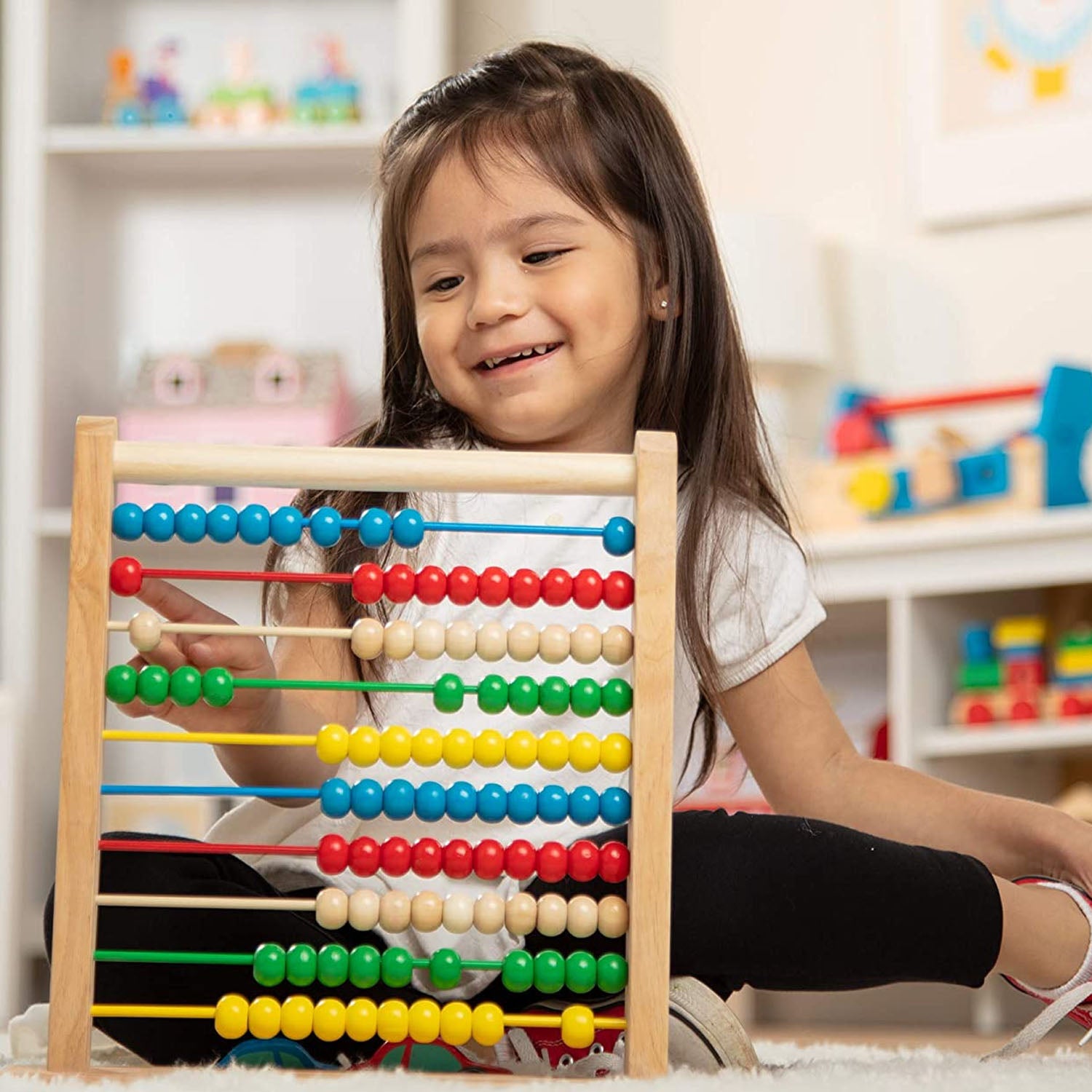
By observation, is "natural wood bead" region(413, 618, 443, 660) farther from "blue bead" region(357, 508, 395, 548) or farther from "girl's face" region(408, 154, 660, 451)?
"girl's face" region(408, 154, 660, 451)

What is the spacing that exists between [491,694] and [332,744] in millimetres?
82

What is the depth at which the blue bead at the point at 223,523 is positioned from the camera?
816mm

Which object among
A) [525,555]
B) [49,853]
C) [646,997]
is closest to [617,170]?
[525,555]

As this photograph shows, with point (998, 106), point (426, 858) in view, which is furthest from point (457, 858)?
point (998, 106)

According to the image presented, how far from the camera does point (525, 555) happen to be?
1162 millimetres

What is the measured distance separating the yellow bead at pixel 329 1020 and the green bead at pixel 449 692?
15 centimetres

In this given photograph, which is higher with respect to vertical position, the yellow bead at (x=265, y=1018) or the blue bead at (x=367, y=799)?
the blue bead at (x=367, y=799)

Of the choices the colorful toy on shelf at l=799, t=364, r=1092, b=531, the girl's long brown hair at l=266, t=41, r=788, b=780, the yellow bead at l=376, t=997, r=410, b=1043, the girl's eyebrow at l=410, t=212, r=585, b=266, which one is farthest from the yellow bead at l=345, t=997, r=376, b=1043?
the colorful toy on shelf at l=799, t=364, r=1092, b=531

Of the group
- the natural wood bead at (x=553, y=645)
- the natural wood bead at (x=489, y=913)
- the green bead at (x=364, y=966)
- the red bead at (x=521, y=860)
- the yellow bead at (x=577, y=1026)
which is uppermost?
the natural wood bead at (x=553, y=645)

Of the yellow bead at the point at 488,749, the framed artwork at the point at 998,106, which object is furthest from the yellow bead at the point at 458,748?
the framed artwork at the point at 998,106

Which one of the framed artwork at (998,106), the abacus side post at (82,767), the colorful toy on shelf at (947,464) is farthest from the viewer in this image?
the framed artwork at (998,106)

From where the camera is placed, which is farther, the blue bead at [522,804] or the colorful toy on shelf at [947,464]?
the colorful toy on shelf at [947,464]

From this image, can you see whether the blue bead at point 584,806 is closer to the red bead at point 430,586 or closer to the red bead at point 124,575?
the red bead at point 430,586

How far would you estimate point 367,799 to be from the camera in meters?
0.82
